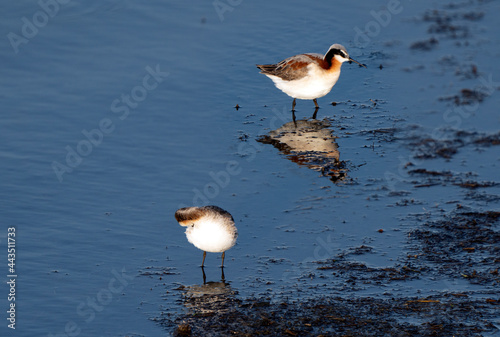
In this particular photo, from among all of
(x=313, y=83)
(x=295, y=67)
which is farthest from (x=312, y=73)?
(x=295, y=67)

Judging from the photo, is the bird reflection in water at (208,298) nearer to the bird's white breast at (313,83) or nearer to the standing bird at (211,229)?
the standing bird at (211,229)

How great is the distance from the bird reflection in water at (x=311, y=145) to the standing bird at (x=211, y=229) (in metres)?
3.99

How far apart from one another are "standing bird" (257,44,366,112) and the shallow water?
2.33 ft

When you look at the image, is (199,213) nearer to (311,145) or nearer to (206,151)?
(206,151)

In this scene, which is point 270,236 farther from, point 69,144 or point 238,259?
point 69,144

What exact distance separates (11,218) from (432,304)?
7.95 meters

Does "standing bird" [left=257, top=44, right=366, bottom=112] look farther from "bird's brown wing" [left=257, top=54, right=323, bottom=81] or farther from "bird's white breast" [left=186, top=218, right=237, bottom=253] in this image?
"bird's white breast" [left=186, top=218, right=237, bottom=253]

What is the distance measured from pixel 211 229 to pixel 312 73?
772 cm

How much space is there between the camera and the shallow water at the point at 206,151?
12.1 m

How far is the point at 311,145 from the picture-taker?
678 inches

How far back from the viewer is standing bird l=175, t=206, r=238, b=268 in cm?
Result: 1198

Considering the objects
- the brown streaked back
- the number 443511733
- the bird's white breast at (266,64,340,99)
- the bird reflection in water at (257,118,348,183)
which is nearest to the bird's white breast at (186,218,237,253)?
the brown streaked back

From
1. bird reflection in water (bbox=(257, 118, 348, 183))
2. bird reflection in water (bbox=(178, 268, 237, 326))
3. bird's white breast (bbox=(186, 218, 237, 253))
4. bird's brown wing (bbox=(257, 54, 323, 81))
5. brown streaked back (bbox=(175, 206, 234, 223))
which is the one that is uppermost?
bird's brown wing (bbox=(257, 54, 323, 81))

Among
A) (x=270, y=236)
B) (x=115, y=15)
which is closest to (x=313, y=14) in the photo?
(x=115, y=15)
